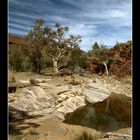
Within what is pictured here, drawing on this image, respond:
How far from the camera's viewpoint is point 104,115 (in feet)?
4.86

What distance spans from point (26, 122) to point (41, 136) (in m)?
0.12

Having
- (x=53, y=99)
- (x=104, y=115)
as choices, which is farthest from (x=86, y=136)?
(x=53, y=99)

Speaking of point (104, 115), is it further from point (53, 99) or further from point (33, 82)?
point (33, 82)

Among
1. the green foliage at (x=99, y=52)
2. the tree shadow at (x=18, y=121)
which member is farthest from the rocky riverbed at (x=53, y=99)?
the green foliage at (x=99, y=52)

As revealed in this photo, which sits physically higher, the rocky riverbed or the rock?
the rocky riverbed

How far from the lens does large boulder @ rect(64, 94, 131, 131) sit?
1456mm

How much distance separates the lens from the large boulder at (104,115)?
1456 millimetres

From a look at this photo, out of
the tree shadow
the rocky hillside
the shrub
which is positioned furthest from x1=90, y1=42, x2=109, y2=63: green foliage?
the tree shadow

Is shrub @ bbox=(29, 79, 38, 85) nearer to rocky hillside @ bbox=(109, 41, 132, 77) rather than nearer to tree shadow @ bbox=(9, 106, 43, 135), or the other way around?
tree shadow @ bbox=(9, 106, 43, 135)

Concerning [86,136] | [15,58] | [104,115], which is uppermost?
[15,58]

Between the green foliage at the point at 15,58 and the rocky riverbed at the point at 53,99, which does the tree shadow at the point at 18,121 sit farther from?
the green foliage at the point at 15,58

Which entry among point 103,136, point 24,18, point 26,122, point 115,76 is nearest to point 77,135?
point 103,136

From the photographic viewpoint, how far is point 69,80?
5.13 feet
